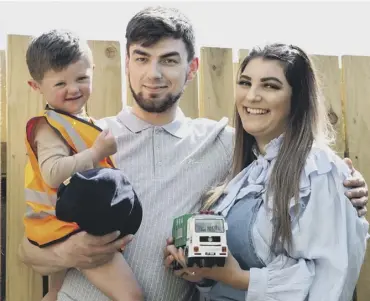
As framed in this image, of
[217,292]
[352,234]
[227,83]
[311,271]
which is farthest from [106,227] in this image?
[227,83]

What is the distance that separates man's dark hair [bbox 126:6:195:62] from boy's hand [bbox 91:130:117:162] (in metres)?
0.54

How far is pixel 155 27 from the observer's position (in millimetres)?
2951

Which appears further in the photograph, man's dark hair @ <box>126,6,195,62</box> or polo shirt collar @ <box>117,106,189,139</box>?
polo shirt collar @ <box>117,106,189,139</box>

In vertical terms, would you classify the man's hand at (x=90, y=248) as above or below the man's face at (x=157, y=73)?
below

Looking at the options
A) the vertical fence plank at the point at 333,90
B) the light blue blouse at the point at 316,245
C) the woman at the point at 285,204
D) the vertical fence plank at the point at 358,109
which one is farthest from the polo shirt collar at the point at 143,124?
the vertical fence plank at the point at 358,109

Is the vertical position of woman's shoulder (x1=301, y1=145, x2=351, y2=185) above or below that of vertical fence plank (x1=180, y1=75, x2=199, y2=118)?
below

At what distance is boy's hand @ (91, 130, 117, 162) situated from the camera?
2629 mm

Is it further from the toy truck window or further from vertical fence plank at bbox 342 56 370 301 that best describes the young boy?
vertical fence plank at bbox 342 56 370 301

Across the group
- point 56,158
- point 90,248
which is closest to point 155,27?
point 56,158

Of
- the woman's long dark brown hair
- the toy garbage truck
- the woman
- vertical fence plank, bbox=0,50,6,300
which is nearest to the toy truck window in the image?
the toy garbage truck

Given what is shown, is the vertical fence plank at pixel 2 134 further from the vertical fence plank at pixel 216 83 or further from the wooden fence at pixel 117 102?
the vertical fence plank at pixel 216 83

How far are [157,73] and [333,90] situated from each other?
1.32 m

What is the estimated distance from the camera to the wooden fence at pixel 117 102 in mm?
3229

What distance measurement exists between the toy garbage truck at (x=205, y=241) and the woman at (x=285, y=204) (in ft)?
0.53
